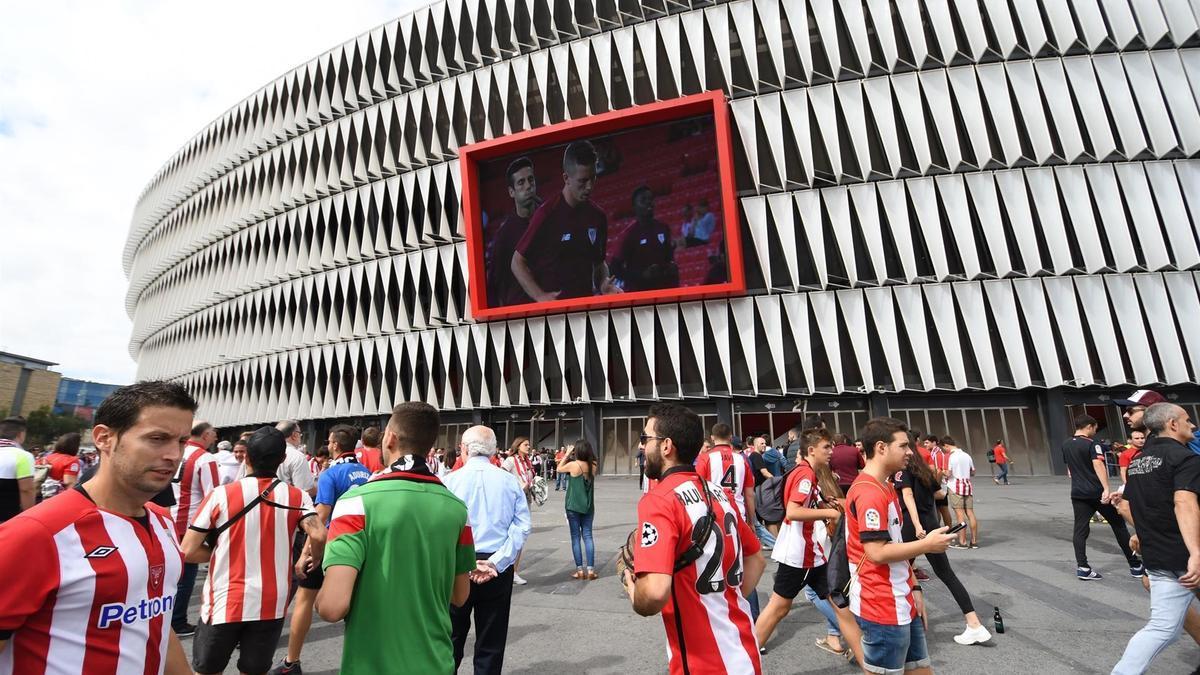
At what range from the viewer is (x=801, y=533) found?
5.10 meters

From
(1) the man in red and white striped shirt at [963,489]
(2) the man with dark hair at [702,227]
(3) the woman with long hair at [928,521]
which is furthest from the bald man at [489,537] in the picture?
(2) the man with dark hair at [702,227]

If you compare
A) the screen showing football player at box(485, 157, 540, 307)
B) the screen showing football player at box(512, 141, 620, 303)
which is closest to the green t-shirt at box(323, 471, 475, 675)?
the screen showing football player at box(512, 141, 620, 303)

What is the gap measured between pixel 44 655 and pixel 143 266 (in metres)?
72.8

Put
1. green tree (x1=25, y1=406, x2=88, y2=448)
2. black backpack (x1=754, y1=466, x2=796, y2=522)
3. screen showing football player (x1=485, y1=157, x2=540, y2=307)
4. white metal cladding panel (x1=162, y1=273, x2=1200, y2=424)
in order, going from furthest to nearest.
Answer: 1. green tree (x1=25, y1=406, x2=88, y2=448)
2. screen showing football player (x1=485, y1=157, x2=540, y2=307)
3. white metal cladding panel (x1=162, y1=273, x2=1200, y2=424)
4. black backpack (x1=754, y1=466, x2=796, y2=522)

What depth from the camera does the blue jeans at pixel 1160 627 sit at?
3928 millimetres

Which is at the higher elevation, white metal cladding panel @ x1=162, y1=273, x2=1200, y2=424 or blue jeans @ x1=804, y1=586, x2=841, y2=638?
white metal cladding panel @ x1=162, y1=273, x2=1200, y2=424

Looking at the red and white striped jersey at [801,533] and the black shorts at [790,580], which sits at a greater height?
the red and white striped jersey at [801,533]

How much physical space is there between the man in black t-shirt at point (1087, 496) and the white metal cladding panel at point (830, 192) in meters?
17.9

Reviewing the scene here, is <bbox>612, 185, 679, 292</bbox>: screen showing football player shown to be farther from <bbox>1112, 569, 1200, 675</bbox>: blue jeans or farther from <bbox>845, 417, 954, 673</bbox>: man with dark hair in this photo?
<bbox>845, 417, 954, 673</bbox>: man with dark hair

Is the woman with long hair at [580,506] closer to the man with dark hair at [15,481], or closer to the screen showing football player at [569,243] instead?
the man with dark hair at [15,481]

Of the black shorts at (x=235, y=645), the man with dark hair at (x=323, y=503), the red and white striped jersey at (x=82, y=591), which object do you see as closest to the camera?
the red and white striped jersey at (x=82, y=591)

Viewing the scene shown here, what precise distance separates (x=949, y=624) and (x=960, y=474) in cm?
538

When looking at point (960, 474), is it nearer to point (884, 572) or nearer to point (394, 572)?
point (884, 572)

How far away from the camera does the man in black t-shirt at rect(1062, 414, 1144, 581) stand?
24.6ft
